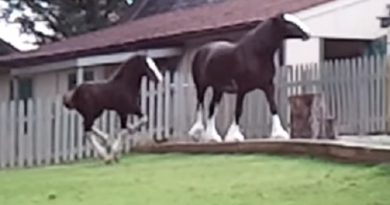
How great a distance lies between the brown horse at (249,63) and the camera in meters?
16.1

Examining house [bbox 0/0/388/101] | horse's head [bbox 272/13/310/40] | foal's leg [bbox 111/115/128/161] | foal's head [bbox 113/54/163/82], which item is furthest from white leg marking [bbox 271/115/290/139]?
house [bbox 0/0/388/101]

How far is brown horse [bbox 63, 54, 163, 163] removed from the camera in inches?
638

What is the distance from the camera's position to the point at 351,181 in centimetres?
983

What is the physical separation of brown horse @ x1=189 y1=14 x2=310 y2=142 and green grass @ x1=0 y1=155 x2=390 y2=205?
2.99m

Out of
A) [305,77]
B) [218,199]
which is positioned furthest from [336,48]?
[218,199]

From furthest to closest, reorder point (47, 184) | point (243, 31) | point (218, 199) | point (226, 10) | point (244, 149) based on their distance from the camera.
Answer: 1. point (226, 10)
2. point (243, 31)
3. point (244, 149)
4. point (47, 184)
5. point (218, 199)

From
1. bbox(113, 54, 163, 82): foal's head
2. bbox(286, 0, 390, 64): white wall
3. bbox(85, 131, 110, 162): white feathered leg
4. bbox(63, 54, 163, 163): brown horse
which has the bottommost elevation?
bbox(85, 131, 110, 162): white feathered leg

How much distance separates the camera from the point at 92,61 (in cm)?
2633

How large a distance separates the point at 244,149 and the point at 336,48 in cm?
901

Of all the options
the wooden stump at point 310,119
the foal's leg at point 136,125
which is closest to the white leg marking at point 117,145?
the foal's leg at point 136,125

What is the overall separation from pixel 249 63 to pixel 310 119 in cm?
154

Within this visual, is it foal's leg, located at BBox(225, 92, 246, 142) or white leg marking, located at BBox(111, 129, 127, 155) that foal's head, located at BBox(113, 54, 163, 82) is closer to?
white leg marking, located at BBox(111, 129, 127, 155)

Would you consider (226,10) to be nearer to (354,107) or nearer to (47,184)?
(354,107)

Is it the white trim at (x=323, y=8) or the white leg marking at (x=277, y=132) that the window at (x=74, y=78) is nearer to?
the white trim at (x=323, y=8)
